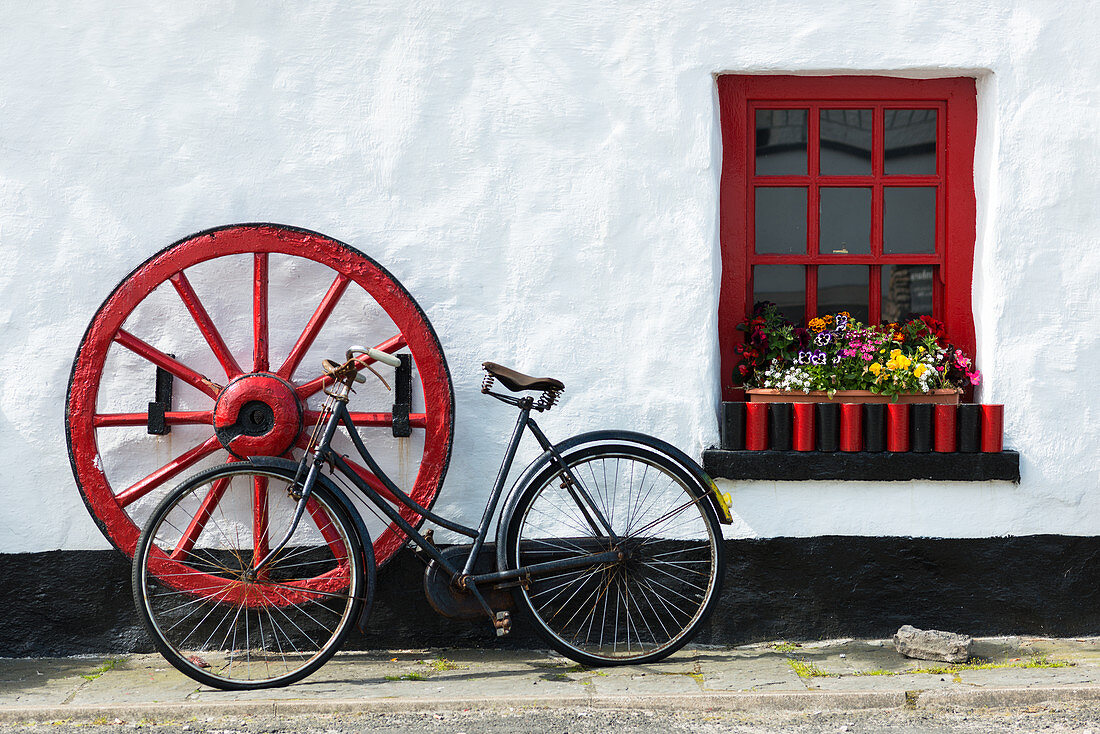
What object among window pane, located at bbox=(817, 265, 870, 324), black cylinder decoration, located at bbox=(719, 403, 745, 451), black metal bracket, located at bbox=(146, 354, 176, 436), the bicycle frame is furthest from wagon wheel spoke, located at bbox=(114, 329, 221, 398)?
window pane, located at bbox=(817, 265, 870, 324)

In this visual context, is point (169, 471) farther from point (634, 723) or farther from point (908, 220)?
point (908, 220)

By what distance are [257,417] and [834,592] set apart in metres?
2.52

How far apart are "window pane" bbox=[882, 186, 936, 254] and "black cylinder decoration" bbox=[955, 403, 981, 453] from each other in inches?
30.6

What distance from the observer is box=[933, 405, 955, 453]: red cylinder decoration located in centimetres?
411

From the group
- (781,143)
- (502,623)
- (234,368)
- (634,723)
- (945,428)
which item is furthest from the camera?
(781,143)

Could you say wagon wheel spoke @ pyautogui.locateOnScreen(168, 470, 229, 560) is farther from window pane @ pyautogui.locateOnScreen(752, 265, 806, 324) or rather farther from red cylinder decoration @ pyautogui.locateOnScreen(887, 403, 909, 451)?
red cylinder decoration @ pyautogui.locateOnScreen(887, 403, 909, 451)

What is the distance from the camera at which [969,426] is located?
4117mm

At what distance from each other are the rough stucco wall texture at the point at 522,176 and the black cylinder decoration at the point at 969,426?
0.16m

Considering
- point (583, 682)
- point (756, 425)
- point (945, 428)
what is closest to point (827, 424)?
point (756, 425)

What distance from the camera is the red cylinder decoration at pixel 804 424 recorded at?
162 inches

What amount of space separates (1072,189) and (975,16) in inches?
33.4

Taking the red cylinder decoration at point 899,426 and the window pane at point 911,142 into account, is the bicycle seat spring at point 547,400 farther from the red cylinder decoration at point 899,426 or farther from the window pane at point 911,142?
the window pane at point 911,142

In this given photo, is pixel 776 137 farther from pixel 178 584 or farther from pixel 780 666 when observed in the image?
pixel 178 584

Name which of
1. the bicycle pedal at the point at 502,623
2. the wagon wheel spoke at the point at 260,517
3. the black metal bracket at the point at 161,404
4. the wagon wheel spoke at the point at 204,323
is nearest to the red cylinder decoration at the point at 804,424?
the bicycle pedal at the point at 502,623
